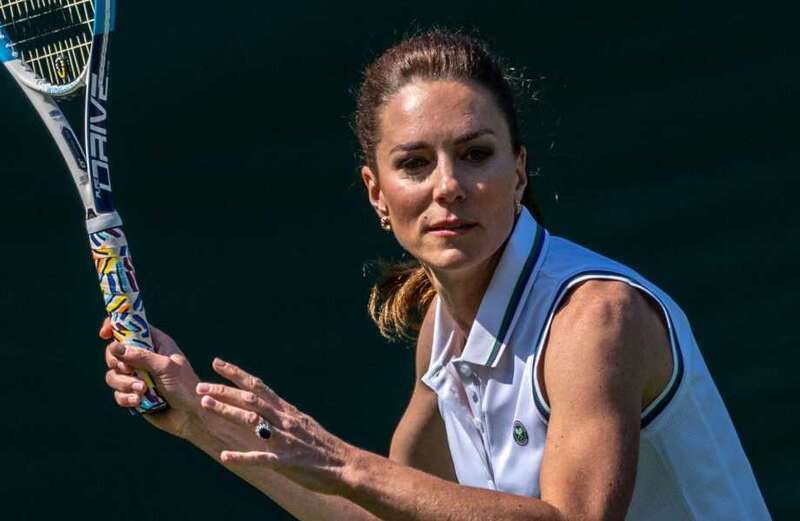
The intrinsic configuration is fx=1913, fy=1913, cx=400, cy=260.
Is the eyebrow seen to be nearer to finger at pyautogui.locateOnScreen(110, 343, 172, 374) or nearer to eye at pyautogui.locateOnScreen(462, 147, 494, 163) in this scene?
eye at pyautogui.locateOnScreen(462, 147, 494, 163)

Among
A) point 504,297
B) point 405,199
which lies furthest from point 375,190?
point 504,297

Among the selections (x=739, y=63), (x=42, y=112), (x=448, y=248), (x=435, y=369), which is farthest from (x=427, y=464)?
(x=739, y=63)

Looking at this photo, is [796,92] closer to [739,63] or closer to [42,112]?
[739,63]

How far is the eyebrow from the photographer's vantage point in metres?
2.77

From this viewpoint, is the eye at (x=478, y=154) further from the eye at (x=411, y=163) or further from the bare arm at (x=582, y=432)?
the bare arm at (x=582, y=432)

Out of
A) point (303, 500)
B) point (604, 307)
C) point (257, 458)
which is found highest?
point (604, 307)

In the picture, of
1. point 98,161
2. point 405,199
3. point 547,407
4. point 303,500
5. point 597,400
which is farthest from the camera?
point 303,500

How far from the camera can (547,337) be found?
2730 millimetres

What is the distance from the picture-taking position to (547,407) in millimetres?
2729

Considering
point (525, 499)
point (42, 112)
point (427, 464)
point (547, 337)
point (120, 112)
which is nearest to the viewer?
point (525, 499)

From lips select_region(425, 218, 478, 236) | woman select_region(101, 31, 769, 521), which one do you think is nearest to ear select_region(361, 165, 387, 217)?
woman select_region(101, 31, 769, 521)

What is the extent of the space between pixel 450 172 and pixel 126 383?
1.86ft

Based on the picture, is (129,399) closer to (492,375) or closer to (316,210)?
(492,375)

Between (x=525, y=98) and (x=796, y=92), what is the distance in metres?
1.45
